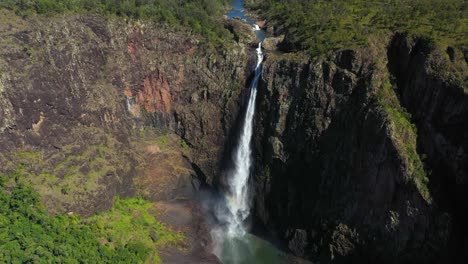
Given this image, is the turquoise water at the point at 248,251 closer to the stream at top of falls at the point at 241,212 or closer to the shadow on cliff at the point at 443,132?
the stream at top of falls at the point at 241,212

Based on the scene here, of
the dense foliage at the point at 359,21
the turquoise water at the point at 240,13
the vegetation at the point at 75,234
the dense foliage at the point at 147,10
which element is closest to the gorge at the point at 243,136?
the vegetation at the point at 75,234

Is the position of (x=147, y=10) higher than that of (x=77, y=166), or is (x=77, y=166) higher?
(x=147, y=10)

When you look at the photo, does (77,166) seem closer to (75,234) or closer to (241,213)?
(75,234)

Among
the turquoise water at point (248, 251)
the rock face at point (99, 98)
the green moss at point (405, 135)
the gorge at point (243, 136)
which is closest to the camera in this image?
the green moss at point (405, 135)

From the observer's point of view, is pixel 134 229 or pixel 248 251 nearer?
pixel 134 229

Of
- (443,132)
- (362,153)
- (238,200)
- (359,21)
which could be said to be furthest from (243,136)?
(443,132)

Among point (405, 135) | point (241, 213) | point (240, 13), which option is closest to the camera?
point (405, 135)

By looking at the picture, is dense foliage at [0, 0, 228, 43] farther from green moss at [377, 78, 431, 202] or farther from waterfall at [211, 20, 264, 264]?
green moss at [377, 78, 431, 202]
